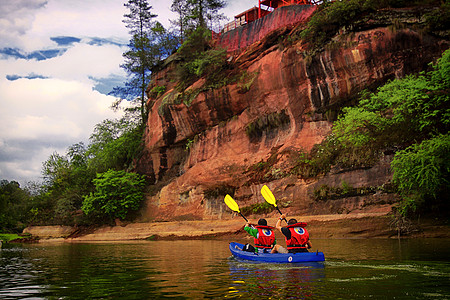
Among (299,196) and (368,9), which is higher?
(368,9)

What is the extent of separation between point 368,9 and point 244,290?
2406cm

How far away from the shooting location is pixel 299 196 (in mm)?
24328

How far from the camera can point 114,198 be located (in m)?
36.1

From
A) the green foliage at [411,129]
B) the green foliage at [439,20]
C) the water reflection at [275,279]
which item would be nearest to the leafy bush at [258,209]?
the green foliage at [411,129]

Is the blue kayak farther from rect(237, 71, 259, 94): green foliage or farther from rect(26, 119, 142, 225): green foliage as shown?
rect(26, 119, 142, 225): green foliage

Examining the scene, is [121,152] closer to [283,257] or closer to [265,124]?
[265,124]

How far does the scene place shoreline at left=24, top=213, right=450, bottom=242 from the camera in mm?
17789

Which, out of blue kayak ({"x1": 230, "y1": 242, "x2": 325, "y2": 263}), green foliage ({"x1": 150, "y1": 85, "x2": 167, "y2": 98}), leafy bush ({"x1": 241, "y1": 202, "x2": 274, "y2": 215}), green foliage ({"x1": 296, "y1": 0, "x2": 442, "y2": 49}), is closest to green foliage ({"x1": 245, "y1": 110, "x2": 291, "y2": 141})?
green foliage ({"x1": 296, "y1": 0, "x2": 442, "y2": 49})

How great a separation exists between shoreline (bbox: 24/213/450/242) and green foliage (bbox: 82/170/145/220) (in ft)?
4.82

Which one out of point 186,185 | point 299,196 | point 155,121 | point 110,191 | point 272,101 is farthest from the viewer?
point 155,121

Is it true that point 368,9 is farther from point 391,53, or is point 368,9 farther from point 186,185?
point 186,185

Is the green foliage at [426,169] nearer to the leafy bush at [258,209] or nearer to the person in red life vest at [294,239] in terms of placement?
the person in red life vest at [294,239]

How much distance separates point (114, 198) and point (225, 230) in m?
14.9

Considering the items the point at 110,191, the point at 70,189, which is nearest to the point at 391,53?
the point at 110,191
